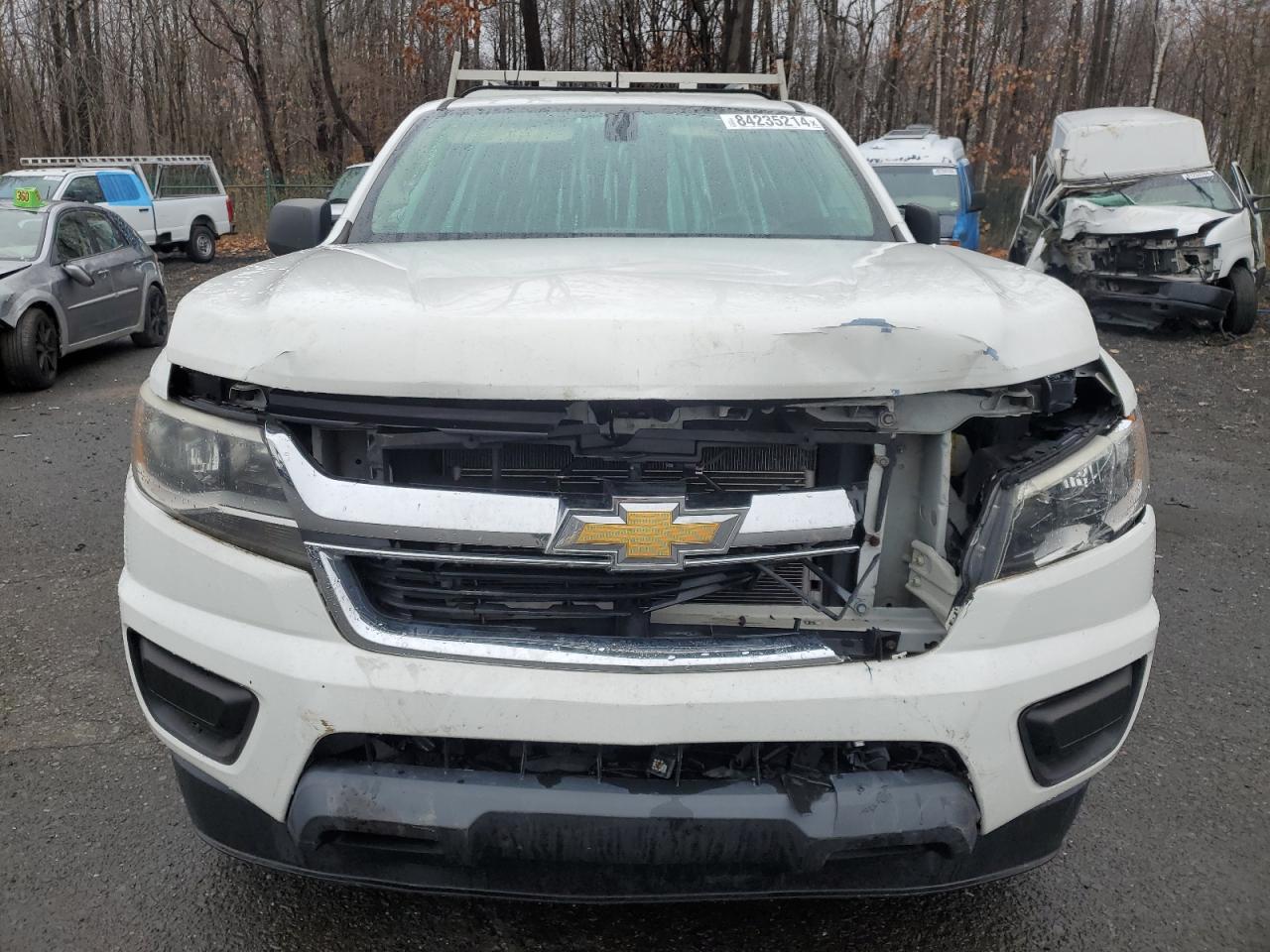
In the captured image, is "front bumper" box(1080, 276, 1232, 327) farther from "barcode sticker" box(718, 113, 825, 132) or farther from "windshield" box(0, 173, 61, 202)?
"windshield" box(0, 173, 61, 202)

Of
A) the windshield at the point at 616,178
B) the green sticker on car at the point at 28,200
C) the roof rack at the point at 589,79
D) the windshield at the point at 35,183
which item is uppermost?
the roof rack at the point at 589,79

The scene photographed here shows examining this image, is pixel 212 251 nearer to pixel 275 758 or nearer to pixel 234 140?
pixel 234 140

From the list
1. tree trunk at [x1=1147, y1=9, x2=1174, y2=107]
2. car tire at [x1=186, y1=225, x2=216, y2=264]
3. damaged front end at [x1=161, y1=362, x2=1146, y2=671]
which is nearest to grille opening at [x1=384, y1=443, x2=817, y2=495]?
damaged front end at [x1=161, y1=362, x2=1146, y2=671]

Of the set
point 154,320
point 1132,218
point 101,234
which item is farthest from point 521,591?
point 1132,218

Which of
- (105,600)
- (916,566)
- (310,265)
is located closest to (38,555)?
(105,600)

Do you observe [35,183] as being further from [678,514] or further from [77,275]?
[678,514]

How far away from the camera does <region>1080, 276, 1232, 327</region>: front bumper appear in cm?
1078

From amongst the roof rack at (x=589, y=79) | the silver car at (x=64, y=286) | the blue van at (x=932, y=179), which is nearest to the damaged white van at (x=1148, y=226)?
the blue van at (x=932, y=179)

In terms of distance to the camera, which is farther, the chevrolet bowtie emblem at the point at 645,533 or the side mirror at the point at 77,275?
the side mirror at the point at 77,275

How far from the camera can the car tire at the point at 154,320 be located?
10.5 m

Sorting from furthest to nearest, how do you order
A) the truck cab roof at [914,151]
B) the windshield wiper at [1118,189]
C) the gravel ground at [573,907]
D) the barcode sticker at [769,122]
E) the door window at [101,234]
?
the truck cab roof at [914,151] < the windshield wiper at [1118,189] < the door window at [101,234] < the barcode sticker at [769,122] < the gravel ground at [573,907]

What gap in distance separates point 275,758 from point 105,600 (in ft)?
9.32

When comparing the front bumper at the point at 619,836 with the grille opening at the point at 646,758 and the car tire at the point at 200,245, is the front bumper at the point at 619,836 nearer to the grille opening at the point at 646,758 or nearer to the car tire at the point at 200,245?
the grille opening at the point at 646,758

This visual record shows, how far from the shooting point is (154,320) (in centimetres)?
1057
